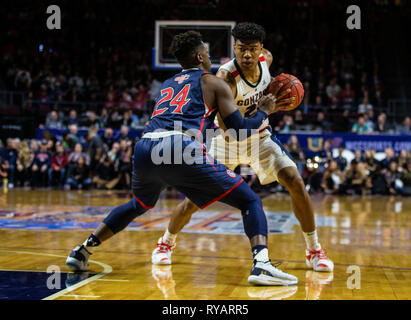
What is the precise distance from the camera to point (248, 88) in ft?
16.1

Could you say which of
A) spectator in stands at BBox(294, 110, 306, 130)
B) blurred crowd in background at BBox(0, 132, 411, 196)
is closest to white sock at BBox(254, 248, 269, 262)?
blurred crowd in background at BBox(0, 132, 411, 196)

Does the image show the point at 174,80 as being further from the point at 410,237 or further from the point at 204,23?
the point at 204,23

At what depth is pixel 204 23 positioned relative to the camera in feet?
42.9

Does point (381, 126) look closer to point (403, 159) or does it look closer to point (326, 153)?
point (403, 159)

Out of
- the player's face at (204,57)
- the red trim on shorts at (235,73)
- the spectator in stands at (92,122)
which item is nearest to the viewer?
the player's face at (204,57)

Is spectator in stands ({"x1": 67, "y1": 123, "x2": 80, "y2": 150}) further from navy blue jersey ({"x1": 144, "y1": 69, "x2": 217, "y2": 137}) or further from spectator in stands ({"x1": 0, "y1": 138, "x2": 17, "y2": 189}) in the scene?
navy blue jersey ({"x1": 144, "y1": 69, "x2": 217, "y2": 137})

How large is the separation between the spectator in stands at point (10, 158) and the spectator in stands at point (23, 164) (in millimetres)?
122

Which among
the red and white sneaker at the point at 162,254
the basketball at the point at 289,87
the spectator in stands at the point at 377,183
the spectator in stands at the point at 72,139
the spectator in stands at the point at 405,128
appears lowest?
the spectator in stands at the point at 377,183

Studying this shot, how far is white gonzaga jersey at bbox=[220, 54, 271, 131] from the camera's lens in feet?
16.1

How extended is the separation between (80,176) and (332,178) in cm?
624

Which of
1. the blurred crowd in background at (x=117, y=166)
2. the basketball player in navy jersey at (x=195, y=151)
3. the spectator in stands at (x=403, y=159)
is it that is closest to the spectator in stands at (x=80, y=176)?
the blurred crowd in background at (x=117, y=166)

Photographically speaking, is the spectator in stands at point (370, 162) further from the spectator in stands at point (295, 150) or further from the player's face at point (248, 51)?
the player's face at point (248, 51)

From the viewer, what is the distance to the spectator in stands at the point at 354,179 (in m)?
13.7

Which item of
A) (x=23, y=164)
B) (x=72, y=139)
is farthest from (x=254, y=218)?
(x=23, y=164)
